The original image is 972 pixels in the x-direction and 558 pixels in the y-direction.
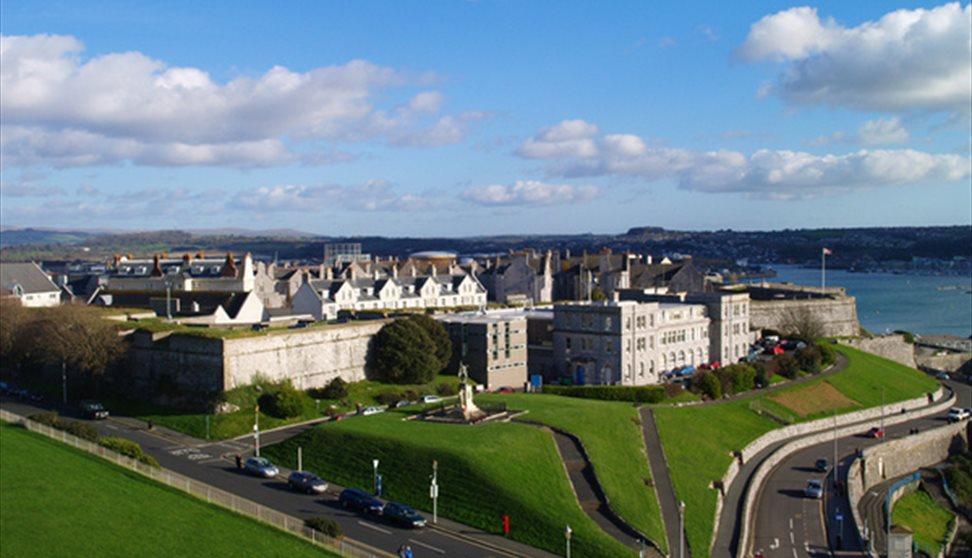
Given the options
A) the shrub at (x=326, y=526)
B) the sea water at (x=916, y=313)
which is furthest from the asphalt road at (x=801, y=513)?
the sea water at (x=916, y=313)

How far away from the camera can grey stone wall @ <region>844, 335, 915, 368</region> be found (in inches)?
3280

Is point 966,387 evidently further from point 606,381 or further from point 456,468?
point 456,468

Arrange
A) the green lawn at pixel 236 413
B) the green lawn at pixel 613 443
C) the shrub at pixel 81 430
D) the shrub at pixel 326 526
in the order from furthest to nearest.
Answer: the green lawn at pixel 236 413 → the shrub at pixel 81 430 → the green lawn at pixel 613 443 → the shrub at pixel 326 526

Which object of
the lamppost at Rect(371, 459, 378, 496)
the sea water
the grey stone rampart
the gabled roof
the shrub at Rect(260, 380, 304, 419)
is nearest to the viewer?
the lamppost at Rect(371, 459, 378, 496)

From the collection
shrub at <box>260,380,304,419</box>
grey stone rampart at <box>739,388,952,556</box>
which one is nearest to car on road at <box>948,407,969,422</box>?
grey stone rampart at <box>739,388,952,556</box>

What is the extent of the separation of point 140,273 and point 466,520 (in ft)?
216

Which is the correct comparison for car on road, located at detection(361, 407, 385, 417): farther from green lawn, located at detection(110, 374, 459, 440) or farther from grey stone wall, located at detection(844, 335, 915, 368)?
grey stone wall, located at detection(844, 335, 915, 368)

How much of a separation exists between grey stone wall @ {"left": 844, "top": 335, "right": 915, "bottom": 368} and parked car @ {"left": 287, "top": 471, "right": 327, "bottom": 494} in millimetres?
59674

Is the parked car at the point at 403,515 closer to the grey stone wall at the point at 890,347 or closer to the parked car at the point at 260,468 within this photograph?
the parked car at the point at 260,468

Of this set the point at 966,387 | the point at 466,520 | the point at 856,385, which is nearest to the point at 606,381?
the point at 856,385

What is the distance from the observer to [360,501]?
1359 inches

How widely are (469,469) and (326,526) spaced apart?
741cm

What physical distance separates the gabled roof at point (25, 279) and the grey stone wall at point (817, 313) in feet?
198

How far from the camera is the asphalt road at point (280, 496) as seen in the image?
3150 cm
